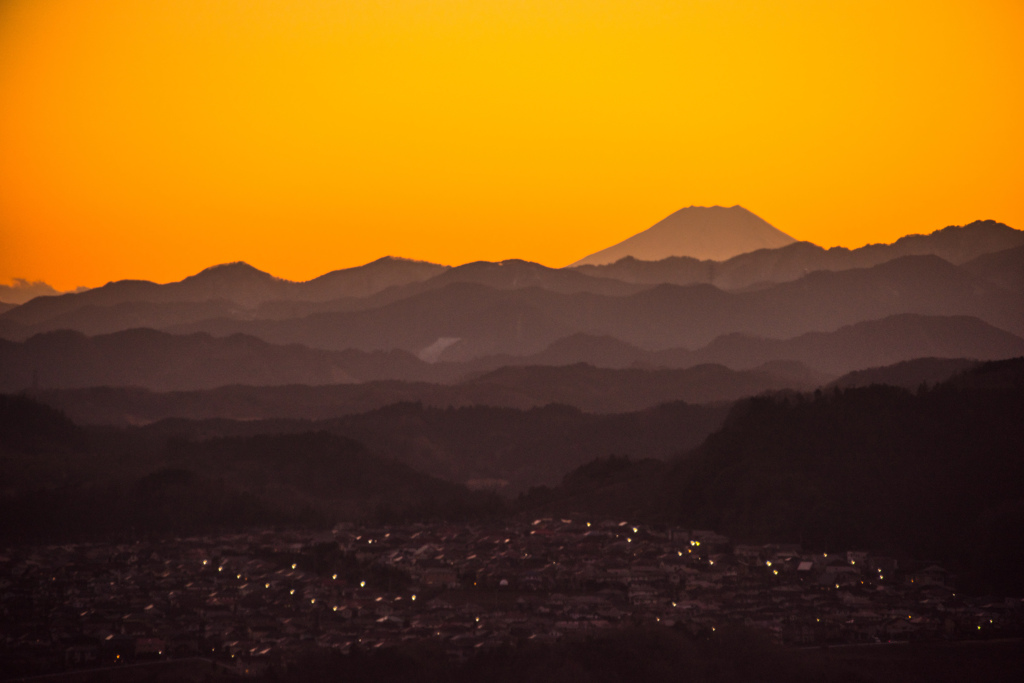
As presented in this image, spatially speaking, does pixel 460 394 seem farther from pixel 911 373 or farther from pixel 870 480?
pixel 870 480

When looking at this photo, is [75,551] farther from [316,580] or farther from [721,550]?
[721,550]

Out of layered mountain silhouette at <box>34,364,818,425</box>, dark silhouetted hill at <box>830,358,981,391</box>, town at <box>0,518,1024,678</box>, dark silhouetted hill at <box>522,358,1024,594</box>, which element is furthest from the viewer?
layered mountain silhouette at <box>34,364,818,425</box>

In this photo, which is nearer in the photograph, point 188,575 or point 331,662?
point 331,662

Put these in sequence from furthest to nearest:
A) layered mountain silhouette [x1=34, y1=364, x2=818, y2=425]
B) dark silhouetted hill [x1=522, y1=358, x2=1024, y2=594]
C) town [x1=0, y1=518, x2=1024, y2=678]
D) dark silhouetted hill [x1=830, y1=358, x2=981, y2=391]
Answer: layered mountain silhouette [x1=34, y1=364, x2=818, y2=425] → dark silhouetted hill [x1=830, y1=358, x2=981, y2=391] → dark silhouetted hill [x1=522, y1=358, x2=1024, y2=594] → town [x1=0, y1=518, x2=1024, y2=678]

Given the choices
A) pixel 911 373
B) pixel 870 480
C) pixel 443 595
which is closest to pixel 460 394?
pixel 911 373

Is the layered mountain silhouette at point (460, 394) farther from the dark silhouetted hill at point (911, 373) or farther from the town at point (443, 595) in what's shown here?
the town at point (443, 595)

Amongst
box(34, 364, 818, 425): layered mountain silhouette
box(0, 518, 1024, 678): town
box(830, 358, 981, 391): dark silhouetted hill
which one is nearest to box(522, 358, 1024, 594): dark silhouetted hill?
box(0, 518, 1024, 678): town

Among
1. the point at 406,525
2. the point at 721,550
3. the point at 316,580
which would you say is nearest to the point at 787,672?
the point at 721,550

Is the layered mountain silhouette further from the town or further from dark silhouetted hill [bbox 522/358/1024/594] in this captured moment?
the town

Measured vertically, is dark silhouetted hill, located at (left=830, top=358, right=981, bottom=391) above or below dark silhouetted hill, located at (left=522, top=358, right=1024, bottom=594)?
above
